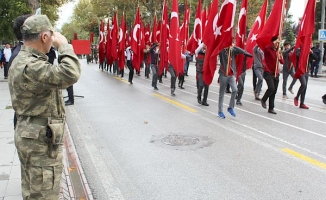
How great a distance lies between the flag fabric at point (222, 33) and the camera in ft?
29.9

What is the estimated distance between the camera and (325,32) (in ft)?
71.4

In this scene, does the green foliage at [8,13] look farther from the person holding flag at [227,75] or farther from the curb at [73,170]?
the curb at [73,170]

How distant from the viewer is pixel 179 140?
6836mm

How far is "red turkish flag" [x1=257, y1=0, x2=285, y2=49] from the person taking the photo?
32.7 feet

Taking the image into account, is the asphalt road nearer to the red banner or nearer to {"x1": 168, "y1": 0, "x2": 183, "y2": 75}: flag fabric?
{"x1": 168, "y1": 0, "x2": 183, "y2": 75}: flag fabric

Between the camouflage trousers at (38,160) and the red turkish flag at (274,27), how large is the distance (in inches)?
321

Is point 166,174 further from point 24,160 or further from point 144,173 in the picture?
point 24,160

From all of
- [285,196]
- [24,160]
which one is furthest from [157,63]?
[24,160]

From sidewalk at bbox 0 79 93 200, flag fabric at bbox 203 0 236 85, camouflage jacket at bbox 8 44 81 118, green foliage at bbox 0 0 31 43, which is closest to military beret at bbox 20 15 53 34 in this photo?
camouflage jacket at bbox 8 44 81 118

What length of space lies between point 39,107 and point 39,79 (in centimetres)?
23

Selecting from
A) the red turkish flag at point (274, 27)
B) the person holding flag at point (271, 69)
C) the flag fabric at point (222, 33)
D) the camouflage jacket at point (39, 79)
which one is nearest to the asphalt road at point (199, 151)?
the person holding flag at point (271, 69)

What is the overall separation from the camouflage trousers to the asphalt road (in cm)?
163

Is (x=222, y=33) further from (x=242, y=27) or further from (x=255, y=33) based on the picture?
(x=255, y=33)

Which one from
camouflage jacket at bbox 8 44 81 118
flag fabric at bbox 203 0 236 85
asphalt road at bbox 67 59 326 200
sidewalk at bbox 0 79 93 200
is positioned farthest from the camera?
flag fabric at bbox 203 0 236 85
